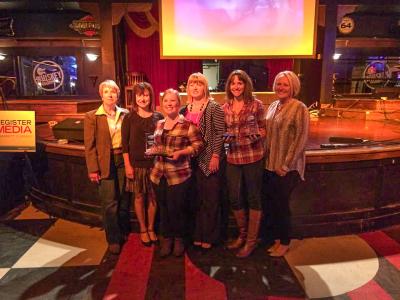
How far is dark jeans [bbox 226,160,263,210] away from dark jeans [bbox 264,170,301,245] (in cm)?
13

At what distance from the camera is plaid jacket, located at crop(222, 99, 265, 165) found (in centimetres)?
242

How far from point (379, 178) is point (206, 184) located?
173 cm

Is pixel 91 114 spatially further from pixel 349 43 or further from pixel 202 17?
pixel 349 43

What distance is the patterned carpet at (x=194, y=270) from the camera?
2207 mm

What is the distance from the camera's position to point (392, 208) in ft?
10.7

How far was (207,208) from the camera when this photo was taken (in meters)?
2.62

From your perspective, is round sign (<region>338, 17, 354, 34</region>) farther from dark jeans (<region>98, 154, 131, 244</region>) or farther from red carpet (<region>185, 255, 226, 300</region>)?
red carpet (<region>185, 255, 226, 300</region>)

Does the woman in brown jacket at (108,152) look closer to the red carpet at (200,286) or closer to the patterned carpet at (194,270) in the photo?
the patterned carpet at (194,270)

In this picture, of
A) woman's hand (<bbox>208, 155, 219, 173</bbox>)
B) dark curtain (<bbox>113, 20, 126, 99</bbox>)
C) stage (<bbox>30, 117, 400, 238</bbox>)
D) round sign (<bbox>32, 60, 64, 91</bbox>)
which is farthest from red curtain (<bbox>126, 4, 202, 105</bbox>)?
woman's hand (<bbox>208, 155, 219, 173</bbox>)

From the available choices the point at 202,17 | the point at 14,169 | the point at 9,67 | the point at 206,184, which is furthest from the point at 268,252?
the point at 9,67

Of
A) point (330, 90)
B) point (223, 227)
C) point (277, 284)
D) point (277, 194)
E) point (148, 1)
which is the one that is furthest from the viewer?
point (330, 90)

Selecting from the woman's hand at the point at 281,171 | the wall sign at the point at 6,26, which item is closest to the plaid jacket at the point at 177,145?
the woman's hand at the point at 281,171

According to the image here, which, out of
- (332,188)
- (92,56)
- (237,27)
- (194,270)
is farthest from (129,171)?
(92,56)

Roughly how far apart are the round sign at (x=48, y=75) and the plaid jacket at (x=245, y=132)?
333 inches
